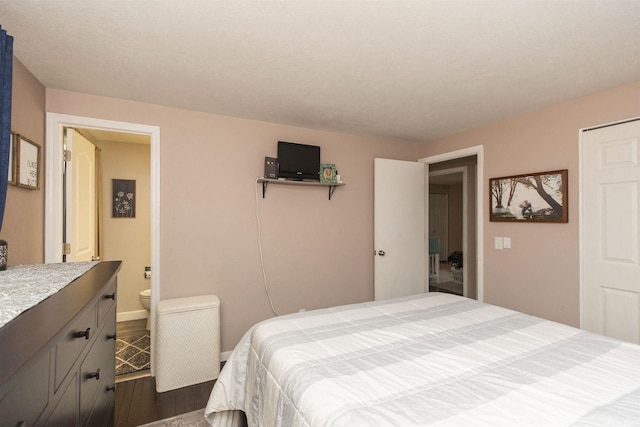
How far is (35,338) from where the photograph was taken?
27.0 inches

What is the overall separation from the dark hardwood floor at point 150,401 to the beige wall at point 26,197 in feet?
3.96

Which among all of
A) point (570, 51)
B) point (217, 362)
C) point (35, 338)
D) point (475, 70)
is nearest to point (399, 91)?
point (475, 70)

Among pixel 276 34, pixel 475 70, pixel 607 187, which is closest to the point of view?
pixel 276 34

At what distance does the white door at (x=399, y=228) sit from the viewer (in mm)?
3588

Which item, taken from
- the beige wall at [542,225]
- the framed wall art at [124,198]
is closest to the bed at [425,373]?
the beige wall at [542,225]

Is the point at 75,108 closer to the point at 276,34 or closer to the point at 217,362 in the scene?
A: the point at 276,34

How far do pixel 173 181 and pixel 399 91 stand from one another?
6.84 feet

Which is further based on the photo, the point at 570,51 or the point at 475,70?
the point at 475,70

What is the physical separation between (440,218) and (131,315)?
7028mm

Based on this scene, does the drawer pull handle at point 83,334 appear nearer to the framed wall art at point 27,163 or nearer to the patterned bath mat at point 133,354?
the framed wall art at point 27,163

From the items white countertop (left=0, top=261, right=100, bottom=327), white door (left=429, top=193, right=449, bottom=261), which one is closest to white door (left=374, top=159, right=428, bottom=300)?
white countertop (left=0, top=261, right=100, bottom=327)

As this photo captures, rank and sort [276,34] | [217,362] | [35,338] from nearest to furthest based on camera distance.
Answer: [35,338] → [276,34] → [217,362]

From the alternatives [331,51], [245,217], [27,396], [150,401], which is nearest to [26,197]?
[245,217]

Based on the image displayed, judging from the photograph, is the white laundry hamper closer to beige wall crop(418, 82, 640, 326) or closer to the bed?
the bed
